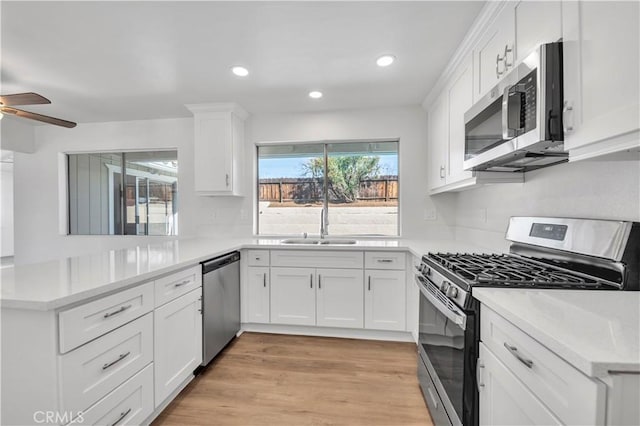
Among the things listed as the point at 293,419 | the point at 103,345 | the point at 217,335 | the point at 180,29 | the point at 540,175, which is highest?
the point at 180,29

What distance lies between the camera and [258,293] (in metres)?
2.77

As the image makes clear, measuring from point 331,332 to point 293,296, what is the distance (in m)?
0.51

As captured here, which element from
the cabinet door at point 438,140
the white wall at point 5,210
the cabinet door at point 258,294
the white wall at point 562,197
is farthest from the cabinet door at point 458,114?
the white wall at point 5,210

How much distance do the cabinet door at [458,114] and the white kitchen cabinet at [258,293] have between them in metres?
1.86

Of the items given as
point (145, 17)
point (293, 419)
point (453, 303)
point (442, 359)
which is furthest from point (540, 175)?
point (145, 17)

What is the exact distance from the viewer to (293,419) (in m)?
1.65

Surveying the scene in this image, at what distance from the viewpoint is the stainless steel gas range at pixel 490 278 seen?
113 centimetres

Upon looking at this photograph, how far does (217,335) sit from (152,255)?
82cm

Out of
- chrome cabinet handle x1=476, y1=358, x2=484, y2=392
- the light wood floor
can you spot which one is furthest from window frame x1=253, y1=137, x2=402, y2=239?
chrome cabinet handle x1=476, y1=358, x2=484, y2=392

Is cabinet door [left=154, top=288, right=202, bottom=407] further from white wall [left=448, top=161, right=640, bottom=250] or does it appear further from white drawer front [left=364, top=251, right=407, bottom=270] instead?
white wall [left=448, top=161, right=640, bottom=250]

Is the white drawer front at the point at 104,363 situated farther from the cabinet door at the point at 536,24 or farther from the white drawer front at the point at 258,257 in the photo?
the cabinet door at the point at 536,24

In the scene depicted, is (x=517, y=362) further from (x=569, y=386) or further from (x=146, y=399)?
(x=146, y=399)

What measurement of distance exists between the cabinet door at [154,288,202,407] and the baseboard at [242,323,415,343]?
2.70 ft

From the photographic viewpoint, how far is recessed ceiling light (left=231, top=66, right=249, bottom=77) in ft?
7.41
